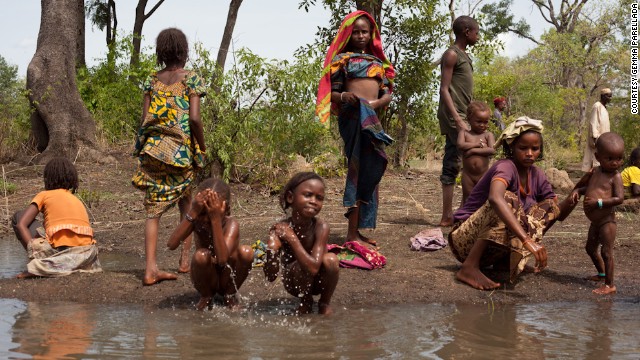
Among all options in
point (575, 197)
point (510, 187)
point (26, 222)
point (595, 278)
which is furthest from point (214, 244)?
point (595, 278)

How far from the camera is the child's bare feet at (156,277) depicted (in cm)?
494

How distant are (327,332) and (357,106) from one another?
2350 millimetres

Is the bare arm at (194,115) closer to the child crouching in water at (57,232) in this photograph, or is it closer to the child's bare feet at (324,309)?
the child crouching in water at (57,232)

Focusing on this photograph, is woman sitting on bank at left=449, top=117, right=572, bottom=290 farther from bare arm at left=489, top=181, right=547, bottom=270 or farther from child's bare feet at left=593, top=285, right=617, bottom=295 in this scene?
child's bare feet at left=593, top=285, right=617, bottom=295

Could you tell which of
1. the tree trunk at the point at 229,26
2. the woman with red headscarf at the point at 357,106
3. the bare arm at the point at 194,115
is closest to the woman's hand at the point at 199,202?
the bare arm at the point at 194,115

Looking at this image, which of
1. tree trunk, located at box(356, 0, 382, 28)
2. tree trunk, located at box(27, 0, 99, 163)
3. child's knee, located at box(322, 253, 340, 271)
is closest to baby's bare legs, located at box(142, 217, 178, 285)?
child's knee, located at box(322, 253, 340, 271)

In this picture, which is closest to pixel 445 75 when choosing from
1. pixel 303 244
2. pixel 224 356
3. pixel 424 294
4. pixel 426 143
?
pixel 424 294

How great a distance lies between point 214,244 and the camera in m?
4.18

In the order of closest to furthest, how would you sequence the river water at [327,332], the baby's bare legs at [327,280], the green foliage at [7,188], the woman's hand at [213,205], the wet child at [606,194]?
the river water at [327,332] → the woman's hand at [213,205] → the baby's bare legs at [327,280] → the wet child at [606,194] → the green foliage at [7,188]

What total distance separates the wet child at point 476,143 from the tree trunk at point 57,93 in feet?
22.6

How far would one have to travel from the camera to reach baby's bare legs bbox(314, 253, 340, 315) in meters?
4.24

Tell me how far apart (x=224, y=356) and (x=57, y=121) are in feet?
29.1

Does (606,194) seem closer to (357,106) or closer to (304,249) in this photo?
(357,106)

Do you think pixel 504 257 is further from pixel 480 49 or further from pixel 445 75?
pixel 480 49
